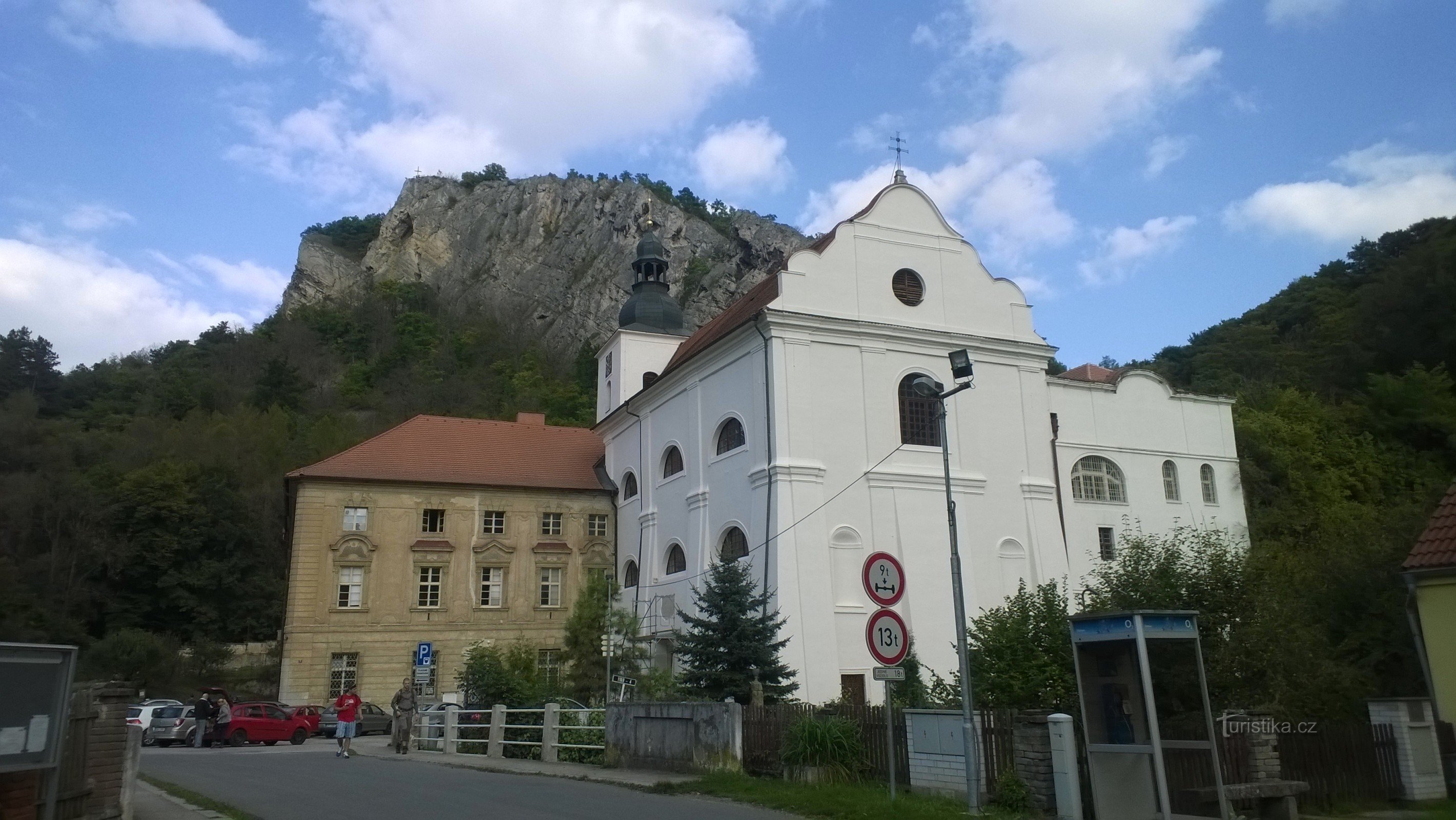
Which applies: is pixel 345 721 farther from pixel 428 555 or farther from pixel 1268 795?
pixel 1268 795

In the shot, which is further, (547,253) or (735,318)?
(547,253)

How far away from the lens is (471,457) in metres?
37.2

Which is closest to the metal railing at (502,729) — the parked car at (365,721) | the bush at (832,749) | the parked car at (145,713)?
the bush at (832,749)

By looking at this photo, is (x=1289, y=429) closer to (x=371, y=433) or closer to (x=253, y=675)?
(x=253, y=675)

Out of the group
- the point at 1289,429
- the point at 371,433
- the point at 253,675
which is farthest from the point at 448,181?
the point at 1289,429

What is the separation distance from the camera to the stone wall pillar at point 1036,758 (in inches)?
467

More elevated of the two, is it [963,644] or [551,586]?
[551,586]

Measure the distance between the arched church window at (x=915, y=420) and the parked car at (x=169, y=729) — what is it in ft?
64.3

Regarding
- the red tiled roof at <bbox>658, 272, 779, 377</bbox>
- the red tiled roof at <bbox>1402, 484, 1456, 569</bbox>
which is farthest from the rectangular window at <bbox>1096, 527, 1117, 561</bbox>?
the red tiled roof at <bbox>1402, 484, 1456, 569</bbox>

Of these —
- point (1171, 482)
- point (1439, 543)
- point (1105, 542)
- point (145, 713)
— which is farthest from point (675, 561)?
point (1439, 543)

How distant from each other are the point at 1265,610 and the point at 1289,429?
2364 centimetres

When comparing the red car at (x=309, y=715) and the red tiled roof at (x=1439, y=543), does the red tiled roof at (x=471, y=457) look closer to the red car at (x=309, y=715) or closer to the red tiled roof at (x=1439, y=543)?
the red car at (x=309, y=715)

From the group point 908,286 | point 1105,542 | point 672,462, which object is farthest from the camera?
point 672,462

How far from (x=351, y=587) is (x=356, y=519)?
2.18m
